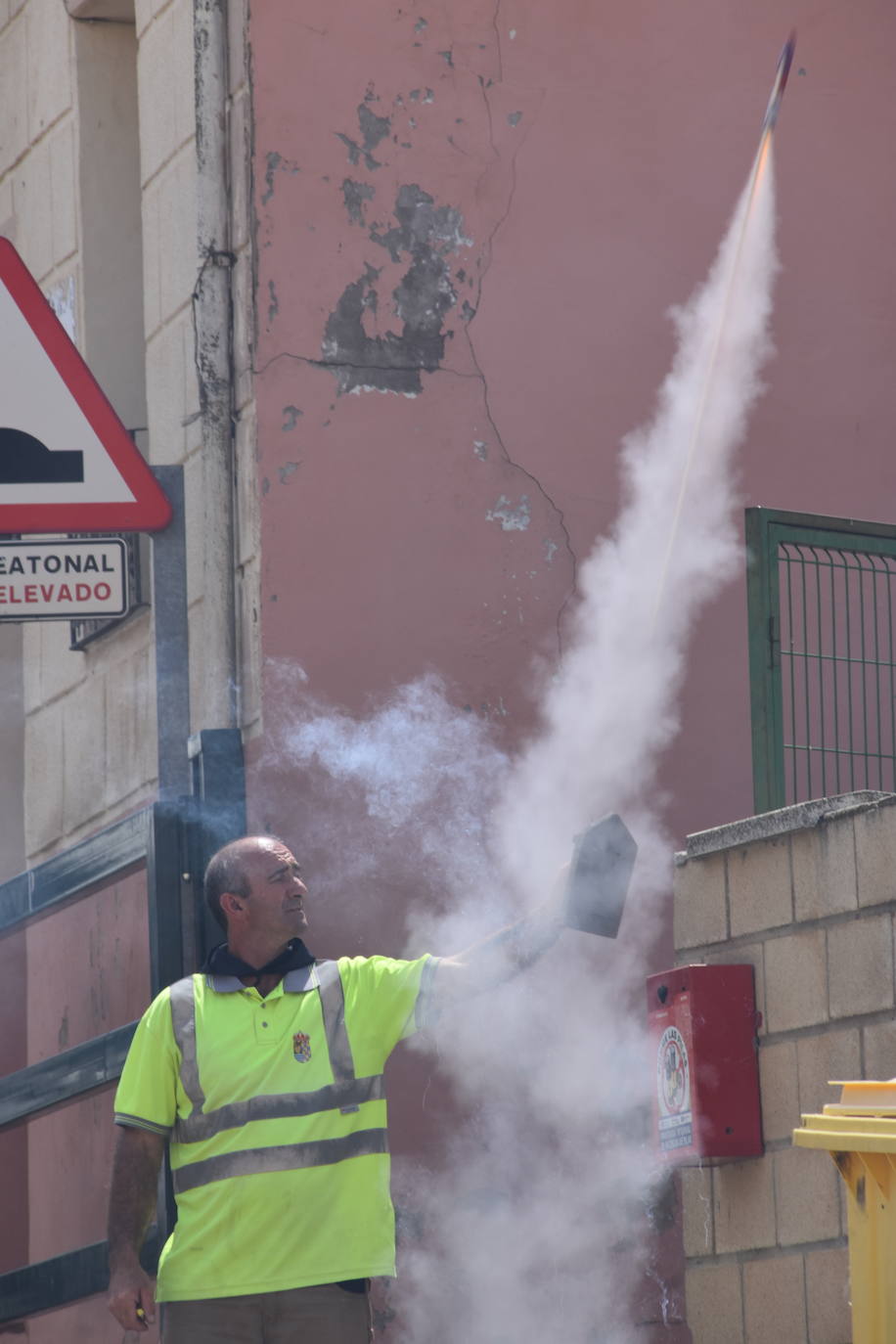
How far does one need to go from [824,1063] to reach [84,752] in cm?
332

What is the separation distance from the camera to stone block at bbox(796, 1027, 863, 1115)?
16.3ft

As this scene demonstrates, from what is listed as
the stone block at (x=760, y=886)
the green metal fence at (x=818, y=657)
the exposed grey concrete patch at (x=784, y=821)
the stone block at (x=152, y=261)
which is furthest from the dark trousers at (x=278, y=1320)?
the stone block at (x=152, y=261)

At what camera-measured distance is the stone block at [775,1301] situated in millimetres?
5059

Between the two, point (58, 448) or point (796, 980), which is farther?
point (58, 448)

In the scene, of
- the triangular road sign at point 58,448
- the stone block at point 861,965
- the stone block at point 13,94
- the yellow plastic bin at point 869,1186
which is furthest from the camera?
the stone block at point 13,94

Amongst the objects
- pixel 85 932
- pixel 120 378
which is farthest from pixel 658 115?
pixel 85 932

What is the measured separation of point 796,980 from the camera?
517 cm

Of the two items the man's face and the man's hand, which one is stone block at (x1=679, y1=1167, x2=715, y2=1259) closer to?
the man's face

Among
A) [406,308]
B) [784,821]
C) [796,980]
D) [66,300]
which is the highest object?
[66,300]

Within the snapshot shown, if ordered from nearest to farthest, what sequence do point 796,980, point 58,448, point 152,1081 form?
point 152,1081, point 796,980, point 58,448

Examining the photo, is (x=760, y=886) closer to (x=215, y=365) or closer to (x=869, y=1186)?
(x=869, y=1186)

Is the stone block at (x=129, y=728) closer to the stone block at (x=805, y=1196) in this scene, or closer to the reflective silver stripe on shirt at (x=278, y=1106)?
the reflective silver stripe on shirt at (x=278, y=1106)

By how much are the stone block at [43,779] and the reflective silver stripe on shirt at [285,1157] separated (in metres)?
3.22

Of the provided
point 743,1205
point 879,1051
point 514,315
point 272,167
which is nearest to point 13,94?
point 272,167
